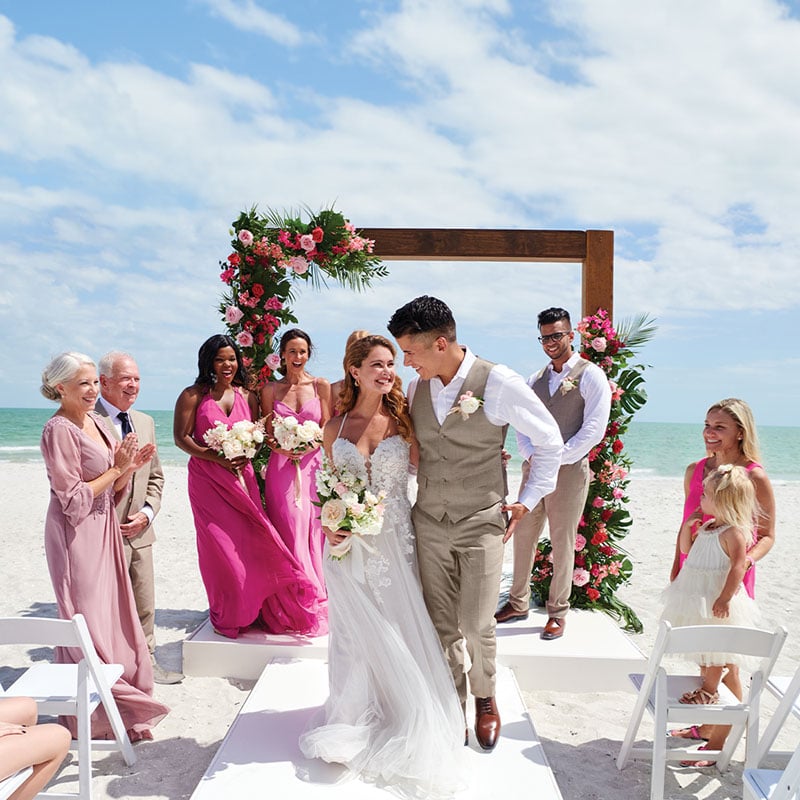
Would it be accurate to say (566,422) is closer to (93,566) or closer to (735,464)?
(735,464)

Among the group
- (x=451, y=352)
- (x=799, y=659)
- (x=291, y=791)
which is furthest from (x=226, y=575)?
(x=799, y=659)

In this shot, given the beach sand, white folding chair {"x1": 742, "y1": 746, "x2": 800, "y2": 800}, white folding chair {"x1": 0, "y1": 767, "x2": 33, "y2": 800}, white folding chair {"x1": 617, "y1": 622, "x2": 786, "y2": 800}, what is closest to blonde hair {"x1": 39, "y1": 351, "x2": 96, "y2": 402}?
white folding chair {"x1": 0, "y1": 767, "x2": 33, "y2": 800}

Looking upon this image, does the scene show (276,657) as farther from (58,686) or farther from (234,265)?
(234,265)

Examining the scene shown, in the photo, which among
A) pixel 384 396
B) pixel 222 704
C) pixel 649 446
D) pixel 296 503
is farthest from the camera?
pixel 649 446

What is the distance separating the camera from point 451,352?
3918mm

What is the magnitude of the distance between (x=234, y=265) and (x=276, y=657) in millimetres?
3243

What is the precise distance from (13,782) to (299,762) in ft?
4.77

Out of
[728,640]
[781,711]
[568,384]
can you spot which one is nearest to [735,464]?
[728,640]

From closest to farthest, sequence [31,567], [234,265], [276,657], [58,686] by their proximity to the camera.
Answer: [58,686] → [276,657] → [234,265] → [31,567]

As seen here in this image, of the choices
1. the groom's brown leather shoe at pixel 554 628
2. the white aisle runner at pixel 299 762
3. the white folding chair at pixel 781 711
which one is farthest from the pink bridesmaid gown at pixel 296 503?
the white folding chair at pixel 781 711

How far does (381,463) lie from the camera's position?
398cm

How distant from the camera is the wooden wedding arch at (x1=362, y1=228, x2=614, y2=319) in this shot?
6.49 meters

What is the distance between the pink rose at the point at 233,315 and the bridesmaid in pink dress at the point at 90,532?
2023 mm

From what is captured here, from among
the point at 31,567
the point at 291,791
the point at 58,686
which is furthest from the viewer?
the point at 31,567
